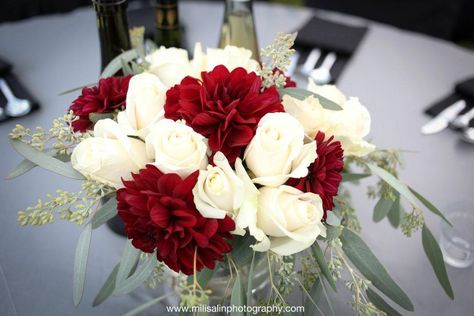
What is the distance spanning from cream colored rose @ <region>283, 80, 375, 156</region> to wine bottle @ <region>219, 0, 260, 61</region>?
46 centimetres

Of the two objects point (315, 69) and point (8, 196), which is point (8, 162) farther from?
point (315, 69)

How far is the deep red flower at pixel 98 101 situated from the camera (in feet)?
2.03

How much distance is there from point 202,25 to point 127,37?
0.62 metres

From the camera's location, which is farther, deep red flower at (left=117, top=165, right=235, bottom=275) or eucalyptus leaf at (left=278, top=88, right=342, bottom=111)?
eucalyptus leaf at (left=278, top=88, right=342, bottom=111)

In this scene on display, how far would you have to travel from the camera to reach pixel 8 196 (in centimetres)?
93

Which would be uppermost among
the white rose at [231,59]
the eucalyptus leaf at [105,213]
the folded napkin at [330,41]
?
the white rose at [231,59]

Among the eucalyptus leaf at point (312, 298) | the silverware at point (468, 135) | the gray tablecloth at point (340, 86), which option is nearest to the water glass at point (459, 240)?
the gray tablecloth at point (340, 86)

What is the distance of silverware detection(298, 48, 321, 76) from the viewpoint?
123 cm

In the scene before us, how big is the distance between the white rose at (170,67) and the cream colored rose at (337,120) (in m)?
0.15

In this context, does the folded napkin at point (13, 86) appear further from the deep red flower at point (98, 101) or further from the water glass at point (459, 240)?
the water glass at point (459, 240)

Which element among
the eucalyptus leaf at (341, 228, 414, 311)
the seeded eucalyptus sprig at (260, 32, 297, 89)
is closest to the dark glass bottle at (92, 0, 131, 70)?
the seeded eucalyptus sprig at (260, 32, 297, 89)

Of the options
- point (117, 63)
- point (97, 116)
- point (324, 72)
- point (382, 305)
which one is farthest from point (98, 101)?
point (324, 72)

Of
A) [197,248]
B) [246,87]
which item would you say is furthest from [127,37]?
[197,248]

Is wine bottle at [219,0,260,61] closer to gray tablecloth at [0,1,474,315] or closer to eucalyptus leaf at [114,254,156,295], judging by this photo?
gray tablecloth at [0,1,474,315]
